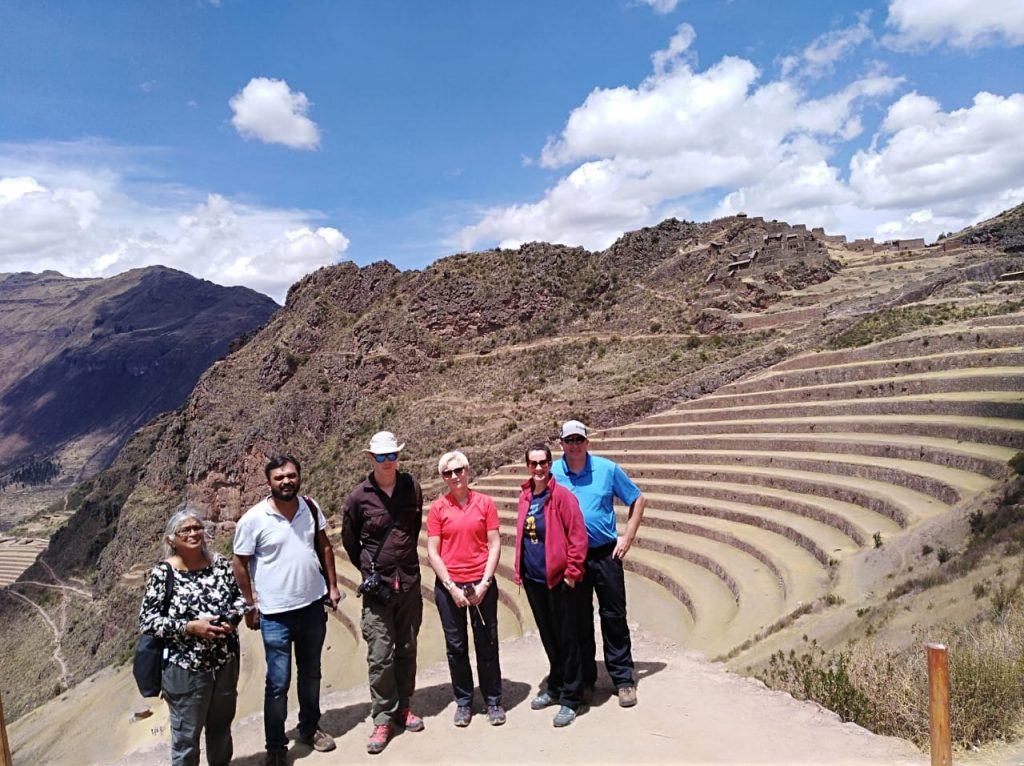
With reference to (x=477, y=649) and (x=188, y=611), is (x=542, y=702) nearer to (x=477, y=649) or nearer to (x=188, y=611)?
(x=477, y=649)

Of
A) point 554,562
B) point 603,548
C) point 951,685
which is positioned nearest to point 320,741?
point 554,562

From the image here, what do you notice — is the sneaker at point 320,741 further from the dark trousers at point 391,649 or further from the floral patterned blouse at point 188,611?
the floral patterned blouse at point 188,611

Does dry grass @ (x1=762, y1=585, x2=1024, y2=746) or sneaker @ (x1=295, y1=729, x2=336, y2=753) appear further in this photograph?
sneaker @ (x1=295, y1=729, x2=336, y2=753)

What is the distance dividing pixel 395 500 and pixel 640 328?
87.4 ft

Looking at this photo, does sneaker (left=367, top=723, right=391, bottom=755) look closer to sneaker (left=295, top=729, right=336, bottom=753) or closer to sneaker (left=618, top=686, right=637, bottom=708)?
sneaker (left=295, top=729, right=336, bottom=753)

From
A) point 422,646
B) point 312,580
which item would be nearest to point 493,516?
point 312,580

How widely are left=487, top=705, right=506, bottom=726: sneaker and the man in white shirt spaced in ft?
3.55

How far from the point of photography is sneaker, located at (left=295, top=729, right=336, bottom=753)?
14.8ft

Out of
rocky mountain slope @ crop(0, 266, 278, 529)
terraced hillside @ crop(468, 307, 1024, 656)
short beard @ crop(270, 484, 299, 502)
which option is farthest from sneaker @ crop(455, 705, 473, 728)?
rocky mountain slope @ crop(0, 266, 278, 529)

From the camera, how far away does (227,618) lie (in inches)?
151

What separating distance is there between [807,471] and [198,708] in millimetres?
11204

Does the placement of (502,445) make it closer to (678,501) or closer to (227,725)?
(678,501)

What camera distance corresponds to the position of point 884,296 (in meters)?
22.9

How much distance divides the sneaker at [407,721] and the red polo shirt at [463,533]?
1.02 m
